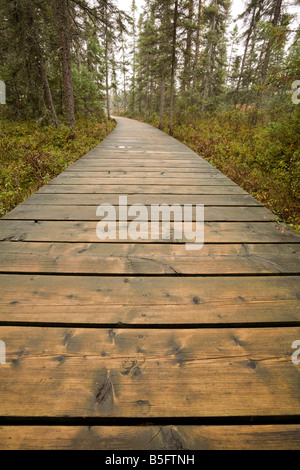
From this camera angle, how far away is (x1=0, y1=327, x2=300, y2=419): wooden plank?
0.87 m

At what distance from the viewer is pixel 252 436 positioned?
0.81 meters

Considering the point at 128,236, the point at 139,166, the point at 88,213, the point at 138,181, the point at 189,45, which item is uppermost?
the point at 189,45

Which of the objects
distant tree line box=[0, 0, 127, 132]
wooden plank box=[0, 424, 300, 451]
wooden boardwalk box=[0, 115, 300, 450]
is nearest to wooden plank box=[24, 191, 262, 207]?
wooden boardwalk box=[0, 115, 300, 450]

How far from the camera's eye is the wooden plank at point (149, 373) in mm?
Result: 865

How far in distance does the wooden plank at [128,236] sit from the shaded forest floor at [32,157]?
1534mm

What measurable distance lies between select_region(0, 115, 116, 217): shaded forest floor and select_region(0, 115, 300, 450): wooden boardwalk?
2313mm

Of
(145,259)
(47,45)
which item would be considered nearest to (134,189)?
(145,259)

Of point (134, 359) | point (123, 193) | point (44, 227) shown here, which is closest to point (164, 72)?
point (123, 193)

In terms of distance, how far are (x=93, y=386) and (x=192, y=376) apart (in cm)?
42

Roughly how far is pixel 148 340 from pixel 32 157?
17.7ft

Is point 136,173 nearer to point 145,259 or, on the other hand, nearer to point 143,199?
point 143,199

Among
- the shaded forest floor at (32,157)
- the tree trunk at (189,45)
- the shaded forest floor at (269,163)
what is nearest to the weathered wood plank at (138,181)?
the shaded forest floor at (32,157)

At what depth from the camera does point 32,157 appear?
5172 mm
